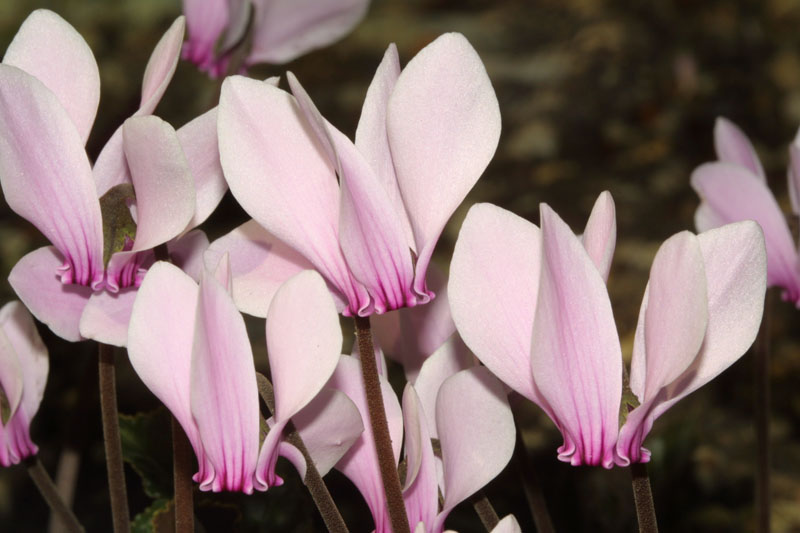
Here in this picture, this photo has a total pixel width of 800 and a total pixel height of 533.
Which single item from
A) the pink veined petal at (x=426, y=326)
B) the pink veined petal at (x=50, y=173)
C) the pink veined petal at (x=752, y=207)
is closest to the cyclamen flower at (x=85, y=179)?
the pink veined petal at (x=50, y=173)

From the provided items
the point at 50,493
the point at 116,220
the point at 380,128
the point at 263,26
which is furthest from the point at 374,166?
the point at 263,26

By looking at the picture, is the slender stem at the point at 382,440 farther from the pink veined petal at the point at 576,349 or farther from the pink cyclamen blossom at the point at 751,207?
the pink cyclamen blossom at the point at 751,207

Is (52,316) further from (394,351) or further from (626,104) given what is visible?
(626,104)

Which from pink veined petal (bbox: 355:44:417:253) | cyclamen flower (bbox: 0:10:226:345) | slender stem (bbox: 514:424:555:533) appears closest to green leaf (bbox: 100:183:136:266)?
cyclamen flower (bbox: 0:10:226:345)

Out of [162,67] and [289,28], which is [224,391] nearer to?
[162,67]

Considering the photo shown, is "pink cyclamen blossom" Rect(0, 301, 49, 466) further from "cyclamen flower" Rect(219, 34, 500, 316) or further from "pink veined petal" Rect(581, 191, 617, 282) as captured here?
"pink veined petal" Rect(581, 191, 617, 282)
